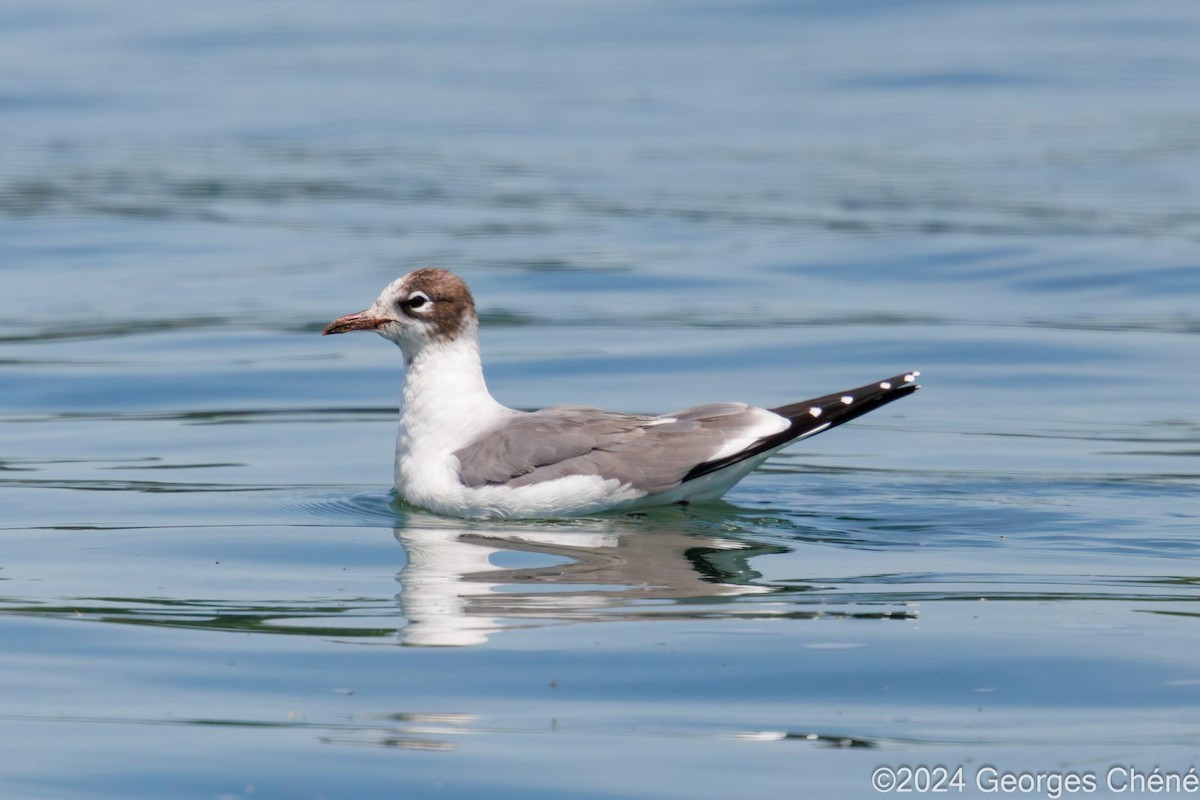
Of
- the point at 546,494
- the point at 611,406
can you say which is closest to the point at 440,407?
the point at 546,494

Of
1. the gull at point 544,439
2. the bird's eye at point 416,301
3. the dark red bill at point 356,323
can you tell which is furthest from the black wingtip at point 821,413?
the dark red bill at point 356,323

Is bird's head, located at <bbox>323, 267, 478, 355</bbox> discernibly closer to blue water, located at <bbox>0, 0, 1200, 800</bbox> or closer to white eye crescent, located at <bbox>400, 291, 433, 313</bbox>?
white eye crescent, located at <bbox>400, 291, 433, 313</bbox>

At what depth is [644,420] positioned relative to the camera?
9.56 metres

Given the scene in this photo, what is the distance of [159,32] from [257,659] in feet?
116

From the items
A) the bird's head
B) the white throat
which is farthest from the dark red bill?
the white throat

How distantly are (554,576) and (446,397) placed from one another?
2011 mm

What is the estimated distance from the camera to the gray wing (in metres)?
9.27

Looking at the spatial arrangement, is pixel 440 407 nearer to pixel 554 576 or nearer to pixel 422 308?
pixel 422 308

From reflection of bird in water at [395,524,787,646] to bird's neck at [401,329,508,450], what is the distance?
61cm

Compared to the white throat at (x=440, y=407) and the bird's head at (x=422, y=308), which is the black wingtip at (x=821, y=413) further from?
the bird's head at (x=422, y=308)

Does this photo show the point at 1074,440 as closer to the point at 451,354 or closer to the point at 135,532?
the point at 451,354

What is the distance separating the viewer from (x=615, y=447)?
9344mm

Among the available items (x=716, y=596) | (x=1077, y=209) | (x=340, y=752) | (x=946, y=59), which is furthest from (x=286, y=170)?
(x=340, y=752)

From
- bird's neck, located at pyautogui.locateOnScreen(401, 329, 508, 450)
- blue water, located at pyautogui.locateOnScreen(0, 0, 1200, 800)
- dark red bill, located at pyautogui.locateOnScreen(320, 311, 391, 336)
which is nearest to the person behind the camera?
blue water, located at pyautogui.locateOnScreen(0, 0, 1200, 800)
